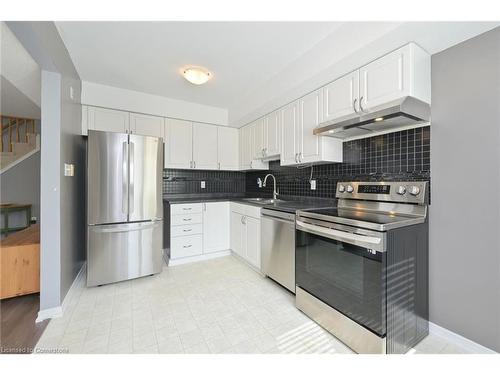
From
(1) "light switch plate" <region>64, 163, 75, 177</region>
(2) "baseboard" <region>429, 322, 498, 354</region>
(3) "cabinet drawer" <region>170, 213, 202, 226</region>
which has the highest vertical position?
(1) "light switch plate" <region>64, 163, 75, 177</region>

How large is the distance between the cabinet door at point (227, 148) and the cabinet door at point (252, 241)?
4.16ft

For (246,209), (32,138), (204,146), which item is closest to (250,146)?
(204,146)

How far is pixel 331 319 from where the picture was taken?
1.61m

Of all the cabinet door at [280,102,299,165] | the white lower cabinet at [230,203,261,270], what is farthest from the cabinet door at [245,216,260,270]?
the cabinet door at [280,102,299,165]

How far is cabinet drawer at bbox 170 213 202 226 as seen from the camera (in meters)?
2.94

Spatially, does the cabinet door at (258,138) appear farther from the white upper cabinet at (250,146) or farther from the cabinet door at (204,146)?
the cabinet door at (204,146)

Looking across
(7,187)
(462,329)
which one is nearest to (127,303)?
(462,329)

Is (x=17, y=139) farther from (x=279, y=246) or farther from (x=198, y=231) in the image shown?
(x=279, y=246)

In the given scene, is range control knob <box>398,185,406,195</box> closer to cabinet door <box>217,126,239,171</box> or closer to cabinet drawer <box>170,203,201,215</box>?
cabinet drawer <box>170,203,201,215</box>

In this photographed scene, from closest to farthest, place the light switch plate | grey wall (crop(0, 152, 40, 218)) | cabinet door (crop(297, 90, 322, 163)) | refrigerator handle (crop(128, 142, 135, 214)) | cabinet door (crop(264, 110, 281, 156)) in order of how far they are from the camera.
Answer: the light switch plate
cabinet door (crop(297, 90, 322, 163))
refrigerator handle (crop(128, 142, 135, 214))
cabinet door (crop(264, 110, 281, 156))
grey wall (crop(0, 152, 40, 218))

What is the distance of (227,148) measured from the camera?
12.4ft

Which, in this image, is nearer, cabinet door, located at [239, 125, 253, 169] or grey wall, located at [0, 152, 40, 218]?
cabinet door, located at [239, 125, 253, 169]

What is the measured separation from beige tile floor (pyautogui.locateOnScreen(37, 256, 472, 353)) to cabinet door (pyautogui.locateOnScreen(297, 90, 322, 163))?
1.48 metres

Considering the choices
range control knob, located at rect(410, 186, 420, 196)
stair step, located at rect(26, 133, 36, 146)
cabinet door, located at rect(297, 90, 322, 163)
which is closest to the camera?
range control knob, located at rect(410, 186, 420, 196)
